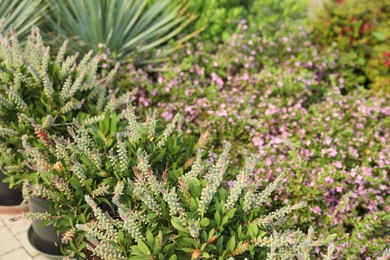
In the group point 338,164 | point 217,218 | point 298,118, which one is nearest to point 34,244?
point 217,218

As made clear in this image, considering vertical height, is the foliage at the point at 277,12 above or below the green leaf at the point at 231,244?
below

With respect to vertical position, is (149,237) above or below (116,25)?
below

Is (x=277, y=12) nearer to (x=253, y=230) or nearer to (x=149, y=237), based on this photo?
(x=253, y=230)

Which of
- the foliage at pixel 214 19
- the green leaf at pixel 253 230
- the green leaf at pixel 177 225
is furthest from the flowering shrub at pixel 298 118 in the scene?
the green leaf at pixel 177 225

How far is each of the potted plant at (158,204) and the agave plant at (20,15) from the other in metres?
2.36

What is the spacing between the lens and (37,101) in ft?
12.2

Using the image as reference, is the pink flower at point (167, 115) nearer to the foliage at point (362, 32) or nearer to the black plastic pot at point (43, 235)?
the black plastic pot at point (43, 235)

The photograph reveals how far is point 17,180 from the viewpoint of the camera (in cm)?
373

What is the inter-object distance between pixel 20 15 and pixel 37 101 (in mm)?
1863

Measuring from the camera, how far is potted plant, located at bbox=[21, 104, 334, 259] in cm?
242

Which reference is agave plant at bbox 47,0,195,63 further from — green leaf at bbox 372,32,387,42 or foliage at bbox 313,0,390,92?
green leaf at bbox 372,32,387,42

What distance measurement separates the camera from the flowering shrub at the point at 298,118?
145 inches

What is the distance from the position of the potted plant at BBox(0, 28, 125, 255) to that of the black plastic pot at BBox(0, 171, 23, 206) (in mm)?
244

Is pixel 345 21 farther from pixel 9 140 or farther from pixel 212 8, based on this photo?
pixel 9 140
